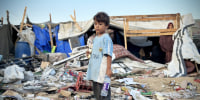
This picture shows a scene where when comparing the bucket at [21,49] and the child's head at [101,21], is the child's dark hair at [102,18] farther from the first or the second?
the bucket at [21,49]

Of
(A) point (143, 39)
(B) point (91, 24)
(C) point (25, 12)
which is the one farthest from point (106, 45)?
(C) point (25, 12)

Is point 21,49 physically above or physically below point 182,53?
above

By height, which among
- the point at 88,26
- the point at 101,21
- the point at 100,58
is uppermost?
the point at 88,26

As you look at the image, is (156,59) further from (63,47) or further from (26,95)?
(26,95)

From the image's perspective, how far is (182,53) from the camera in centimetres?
502

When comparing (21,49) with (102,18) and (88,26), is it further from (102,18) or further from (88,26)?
(102,18)

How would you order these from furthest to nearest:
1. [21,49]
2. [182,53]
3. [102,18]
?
[21,49] → [182,53] → [102,18]

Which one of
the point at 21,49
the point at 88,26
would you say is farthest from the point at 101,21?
the point at 21,49

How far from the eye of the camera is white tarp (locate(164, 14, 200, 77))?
474 cm

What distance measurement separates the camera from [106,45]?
1.78m

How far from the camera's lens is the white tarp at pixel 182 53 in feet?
15.5

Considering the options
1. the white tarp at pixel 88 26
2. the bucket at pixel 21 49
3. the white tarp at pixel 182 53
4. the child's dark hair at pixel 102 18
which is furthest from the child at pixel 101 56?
the bucket at pixel 21 49

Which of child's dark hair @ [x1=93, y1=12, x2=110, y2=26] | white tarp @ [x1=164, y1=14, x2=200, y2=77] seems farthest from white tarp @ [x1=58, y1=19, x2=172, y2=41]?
child's dark hair @ [x1=93, y1=12, x2=110, y2=26]

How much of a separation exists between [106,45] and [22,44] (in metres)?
7.29
